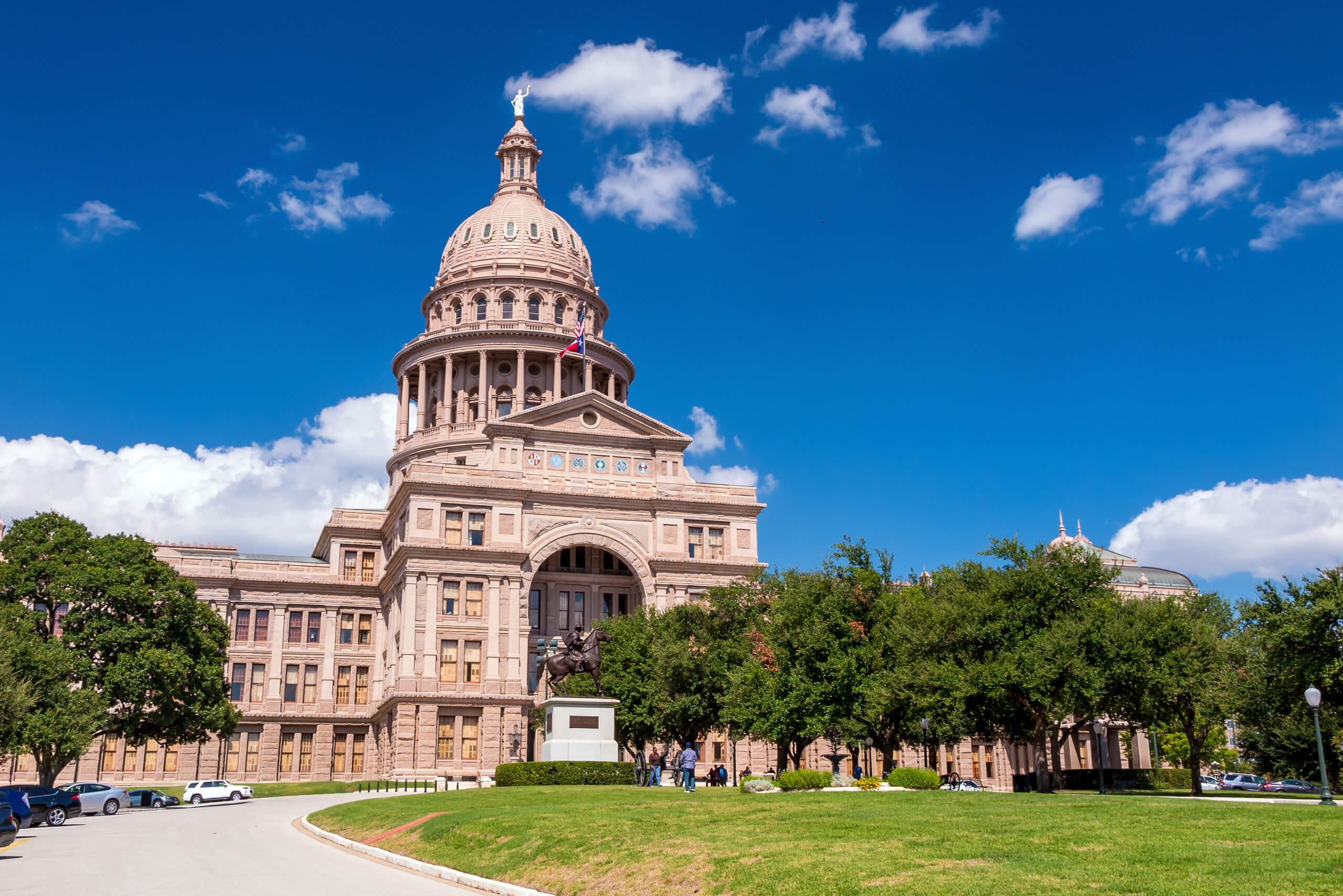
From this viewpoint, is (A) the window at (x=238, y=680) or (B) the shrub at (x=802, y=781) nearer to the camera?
(B) the shrub at (x=802, y=781)

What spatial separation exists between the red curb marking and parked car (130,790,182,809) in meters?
31.0

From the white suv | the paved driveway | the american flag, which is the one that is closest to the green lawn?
the paved driveway

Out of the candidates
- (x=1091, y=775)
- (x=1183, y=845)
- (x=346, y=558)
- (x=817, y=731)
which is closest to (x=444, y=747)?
(x=346, y=558)

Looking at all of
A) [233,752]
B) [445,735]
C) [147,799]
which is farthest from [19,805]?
[233,752]

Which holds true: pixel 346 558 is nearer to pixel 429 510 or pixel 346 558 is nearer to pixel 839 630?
pixel 429 510

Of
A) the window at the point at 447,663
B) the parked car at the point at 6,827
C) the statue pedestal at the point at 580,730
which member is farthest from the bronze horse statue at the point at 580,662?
the parked car at the point at 6,827

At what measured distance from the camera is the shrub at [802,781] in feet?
126

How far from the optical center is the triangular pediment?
8369 cm

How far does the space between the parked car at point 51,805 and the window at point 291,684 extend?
39.9 metres

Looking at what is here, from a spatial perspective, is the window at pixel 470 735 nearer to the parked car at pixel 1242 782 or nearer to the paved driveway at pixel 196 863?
the paved driveway at pixel 196 863

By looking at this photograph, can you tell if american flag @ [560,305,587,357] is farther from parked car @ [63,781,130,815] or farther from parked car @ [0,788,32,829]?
parked car @ [0,788,32,829]

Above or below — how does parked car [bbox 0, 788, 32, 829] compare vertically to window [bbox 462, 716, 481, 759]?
below

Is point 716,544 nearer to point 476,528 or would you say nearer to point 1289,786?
point 476,528

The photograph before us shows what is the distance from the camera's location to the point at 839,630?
50312 mm
